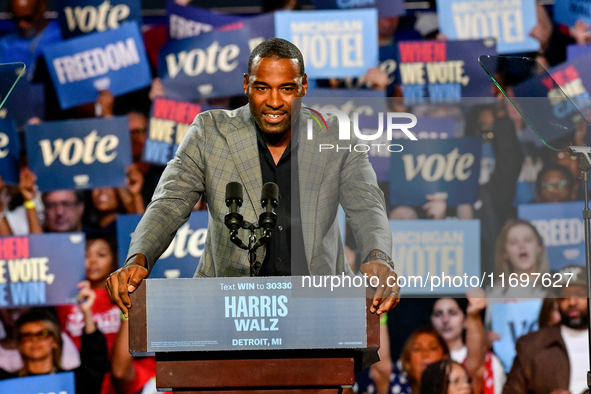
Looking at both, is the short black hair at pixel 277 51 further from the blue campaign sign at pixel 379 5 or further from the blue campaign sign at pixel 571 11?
the blue campaign sign at pixel 571 11

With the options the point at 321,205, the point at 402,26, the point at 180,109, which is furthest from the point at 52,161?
the point at 321,205

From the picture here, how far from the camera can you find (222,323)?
5.20 feet

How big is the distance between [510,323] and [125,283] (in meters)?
2.89

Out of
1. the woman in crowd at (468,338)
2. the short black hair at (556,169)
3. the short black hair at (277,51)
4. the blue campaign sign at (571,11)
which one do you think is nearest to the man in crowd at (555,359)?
the woman in crowd at (468,338)

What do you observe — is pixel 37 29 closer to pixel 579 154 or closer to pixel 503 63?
pixel 503 63

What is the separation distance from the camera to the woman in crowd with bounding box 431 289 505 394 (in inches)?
157

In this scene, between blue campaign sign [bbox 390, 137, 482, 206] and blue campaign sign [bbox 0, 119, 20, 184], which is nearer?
blue campaign sign [bbox 390, 137, 482, 206]

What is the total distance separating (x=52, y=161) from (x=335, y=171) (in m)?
2.86

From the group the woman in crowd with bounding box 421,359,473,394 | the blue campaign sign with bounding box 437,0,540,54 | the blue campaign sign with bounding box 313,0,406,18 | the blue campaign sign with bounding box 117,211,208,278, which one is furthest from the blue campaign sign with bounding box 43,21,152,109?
the woman in crowd with bounding box 421,359,473,394

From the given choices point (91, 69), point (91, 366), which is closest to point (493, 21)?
point (91, 69)

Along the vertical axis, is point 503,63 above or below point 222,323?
above

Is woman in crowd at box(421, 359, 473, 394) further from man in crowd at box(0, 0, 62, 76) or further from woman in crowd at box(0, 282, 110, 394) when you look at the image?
man in crowd at box(0, 0, 62, 76)

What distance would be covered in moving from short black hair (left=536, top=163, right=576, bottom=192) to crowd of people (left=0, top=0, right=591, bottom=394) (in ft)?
3.88

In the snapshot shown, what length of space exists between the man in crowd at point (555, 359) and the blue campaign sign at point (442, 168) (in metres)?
2.21
